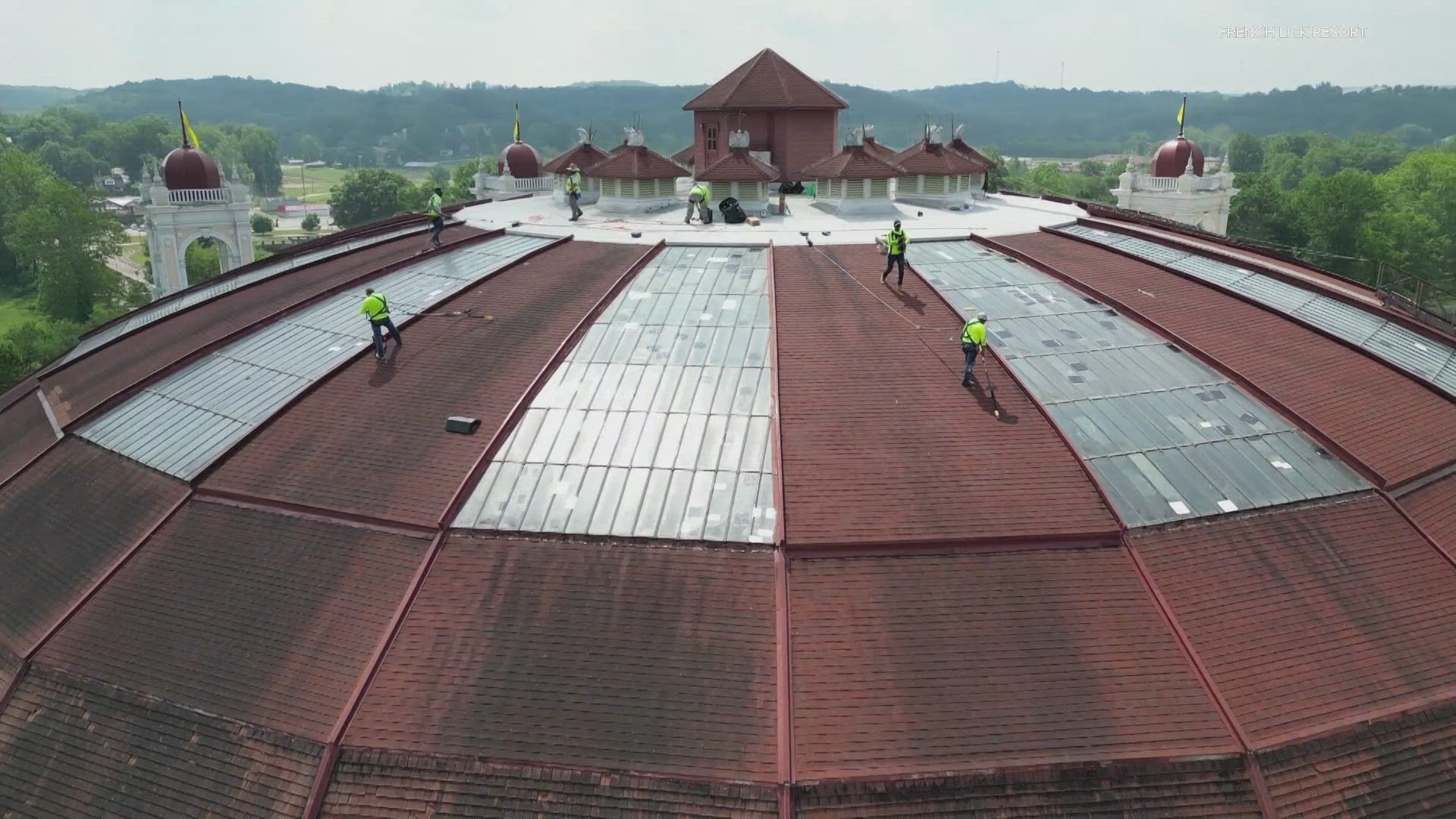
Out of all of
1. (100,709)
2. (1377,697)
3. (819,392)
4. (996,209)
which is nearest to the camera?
(1377,697)

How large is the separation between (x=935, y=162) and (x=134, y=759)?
29386mm

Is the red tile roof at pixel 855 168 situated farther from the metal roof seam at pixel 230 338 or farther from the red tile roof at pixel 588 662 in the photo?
the red tile roof at pixel 588 662

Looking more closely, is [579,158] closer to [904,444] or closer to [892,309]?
[892,309]

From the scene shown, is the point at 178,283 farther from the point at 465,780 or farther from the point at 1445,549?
the point at 1445,549

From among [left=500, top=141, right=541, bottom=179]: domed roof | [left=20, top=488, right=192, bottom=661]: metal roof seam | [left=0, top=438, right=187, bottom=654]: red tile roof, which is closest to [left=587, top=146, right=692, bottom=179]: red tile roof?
[left=0, top=438, right=187, bottom=654]: red tile roof

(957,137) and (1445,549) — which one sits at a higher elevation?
(957,137)

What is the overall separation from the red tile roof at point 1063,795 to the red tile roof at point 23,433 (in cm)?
2190

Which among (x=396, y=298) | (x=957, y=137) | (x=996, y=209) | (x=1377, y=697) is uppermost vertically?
(x=957, y=137)

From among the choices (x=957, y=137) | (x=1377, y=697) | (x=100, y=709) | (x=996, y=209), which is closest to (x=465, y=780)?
(x=100, y=709)

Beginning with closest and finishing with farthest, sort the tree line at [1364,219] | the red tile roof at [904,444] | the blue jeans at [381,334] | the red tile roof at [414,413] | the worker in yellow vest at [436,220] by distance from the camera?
1. the red tile roof at [904,444]
2. the red tile roof at [414,413]
3. the blue jeans at [381,334]
4. the worker in yellow vest at [436,220]
5. the tree line at [1364,219]

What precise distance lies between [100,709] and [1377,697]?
21.8 metres

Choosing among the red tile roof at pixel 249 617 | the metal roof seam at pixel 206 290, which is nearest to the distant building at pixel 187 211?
the metal roof seam at pixel 206 290

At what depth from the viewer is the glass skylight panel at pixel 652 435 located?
58.4 feet

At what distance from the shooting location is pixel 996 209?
35.7 metres
